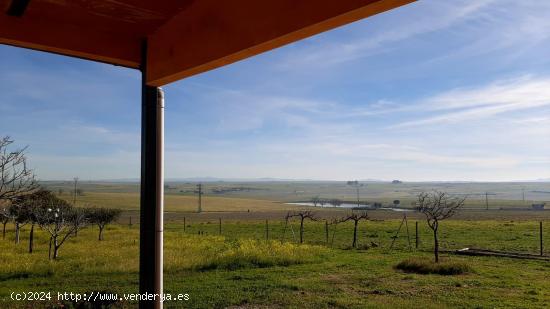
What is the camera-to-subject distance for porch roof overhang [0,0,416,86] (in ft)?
Result: 6.17

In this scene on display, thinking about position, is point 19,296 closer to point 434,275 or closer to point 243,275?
point 243,275

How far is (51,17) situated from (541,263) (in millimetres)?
13777

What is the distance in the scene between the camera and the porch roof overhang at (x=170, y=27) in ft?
6.17

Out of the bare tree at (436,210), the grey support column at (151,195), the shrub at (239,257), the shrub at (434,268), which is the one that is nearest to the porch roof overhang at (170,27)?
the grey support column at (151,195)

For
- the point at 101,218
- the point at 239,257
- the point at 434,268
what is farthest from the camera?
the point at 101,218

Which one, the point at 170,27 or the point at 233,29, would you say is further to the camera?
the point at 170,27

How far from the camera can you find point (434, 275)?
1016 centimetres

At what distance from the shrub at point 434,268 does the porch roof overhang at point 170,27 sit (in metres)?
9.32

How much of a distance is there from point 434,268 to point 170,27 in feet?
31.5

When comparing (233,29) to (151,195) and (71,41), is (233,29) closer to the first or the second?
(71,41)

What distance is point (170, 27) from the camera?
10.1ft

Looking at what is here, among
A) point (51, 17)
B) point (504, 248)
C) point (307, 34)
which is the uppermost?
point (51, 17)

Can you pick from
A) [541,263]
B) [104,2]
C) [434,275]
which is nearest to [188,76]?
[104,2]

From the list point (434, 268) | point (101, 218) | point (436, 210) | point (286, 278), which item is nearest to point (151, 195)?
point (286, 278)
